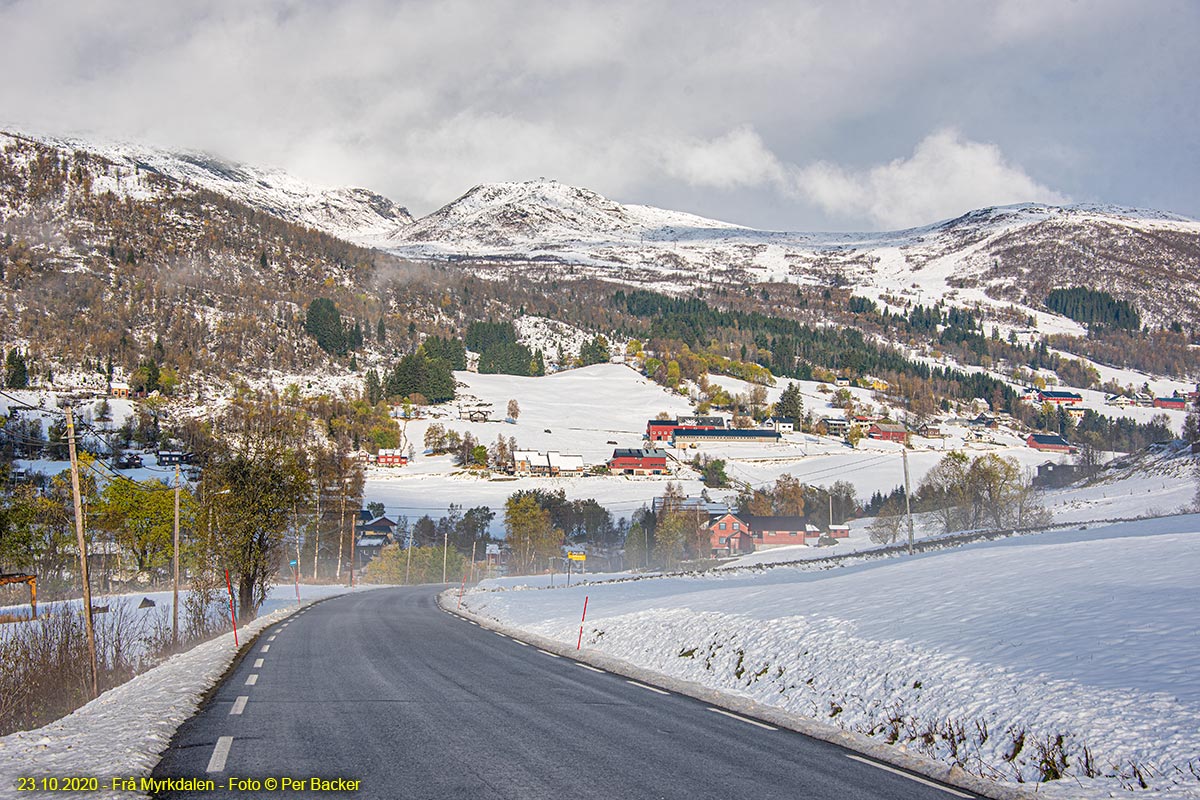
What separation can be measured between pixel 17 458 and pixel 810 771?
172 meters


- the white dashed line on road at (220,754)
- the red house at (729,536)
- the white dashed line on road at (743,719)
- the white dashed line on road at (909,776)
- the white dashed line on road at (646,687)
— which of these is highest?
the white dashed line on road at (220,754)

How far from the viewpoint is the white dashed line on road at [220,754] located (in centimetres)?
921

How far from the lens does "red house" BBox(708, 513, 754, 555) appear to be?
421 feet

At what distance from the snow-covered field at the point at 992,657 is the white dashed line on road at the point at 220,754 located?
9.95 metres

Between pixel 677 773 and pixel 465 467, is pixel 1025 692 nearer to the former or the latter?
pixel 677 773

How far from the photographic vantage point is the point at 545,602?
43656mm

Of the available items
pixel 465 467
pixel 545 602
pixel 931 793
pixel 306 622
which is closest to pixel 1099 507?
pixel 545 602

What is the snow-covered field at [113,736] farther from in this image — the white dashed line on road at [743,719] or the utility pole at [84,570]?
the white dashed line on road at [743,719]

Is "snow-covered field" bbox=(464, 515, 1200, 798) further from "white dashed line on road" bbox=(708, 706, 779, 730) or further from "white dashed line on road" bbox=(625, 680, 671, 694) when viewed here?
"white dashed line on road" bbox=(625, 680, 671, 694)

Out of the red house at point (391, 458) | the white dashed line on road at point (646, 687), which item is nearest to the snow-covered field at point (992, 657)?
the white dashed line on road at point (646, 687)

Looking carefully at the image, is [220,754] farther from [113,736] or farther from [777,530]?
[777,530]

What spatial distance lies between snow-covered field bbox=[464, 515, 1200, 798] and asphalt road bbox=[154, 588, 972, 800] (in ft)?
6.84

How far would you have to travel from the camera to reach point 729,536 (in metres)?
131

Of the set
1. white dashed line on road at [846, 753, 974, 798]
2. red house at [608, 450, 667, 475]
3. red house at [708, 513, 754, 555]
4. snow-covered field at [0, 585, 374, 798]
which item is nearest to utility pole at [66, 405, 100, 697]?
snow-covered field at [0, 585, 374, 798]
